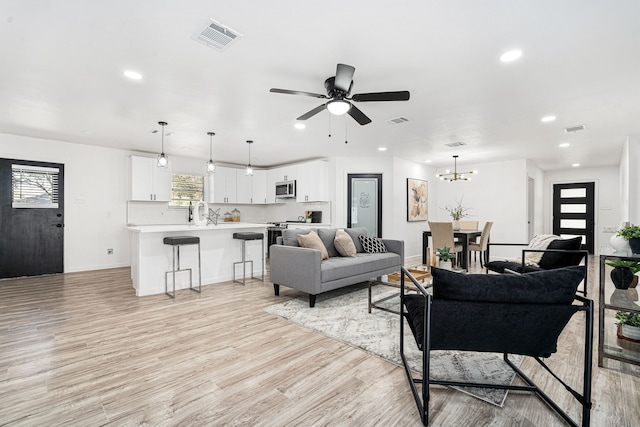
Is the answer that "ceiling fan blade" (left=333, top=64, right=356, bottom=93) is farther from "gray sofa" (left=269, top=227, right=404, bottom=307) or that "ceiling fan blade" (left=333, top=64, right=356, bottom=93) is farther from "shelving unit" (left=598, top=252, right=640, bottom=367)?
"shelving unit" (left=598, top=252, right=640, bottom=367)

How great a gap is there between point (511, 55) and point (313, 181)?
5.18 meters

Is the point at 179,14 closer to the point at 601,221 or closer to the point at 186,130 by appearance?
the point at 186,130

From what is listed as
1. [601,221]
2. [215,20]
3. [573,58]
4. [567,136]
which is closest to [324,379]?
[215,20]

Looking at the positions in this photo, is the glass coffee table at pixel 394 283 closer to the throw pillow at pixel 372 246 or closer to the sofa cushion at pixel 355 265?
the sofa cushion at pixel 355 265

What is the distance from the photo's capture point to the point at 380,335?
2.88 m

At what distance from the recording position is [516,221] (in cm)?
749

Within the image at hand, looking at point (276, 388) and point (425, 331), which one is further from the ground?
point (425, 331)

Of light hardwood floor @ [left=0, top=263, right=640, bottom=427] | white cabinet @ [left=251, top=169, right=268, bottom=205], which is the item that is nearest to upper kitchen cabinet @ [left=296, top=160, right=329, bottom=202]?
white cabinet @ [left=251, top=169, right=268, bottom=205]

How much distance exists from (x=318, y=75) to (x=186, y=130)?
2.98 metres

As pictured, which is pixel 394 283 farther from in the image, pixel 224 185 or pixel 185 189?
pixel 185 189

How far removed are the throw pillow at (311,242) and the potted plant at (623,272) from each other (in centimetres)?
287

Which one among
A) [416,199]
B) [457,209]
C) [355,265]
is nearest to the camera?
[355,265]

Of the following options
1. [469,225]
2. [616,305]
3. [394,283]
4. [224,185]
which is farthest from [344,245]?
[224,185]

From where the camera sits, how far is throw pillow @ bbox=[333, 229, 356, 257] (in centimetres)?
456
